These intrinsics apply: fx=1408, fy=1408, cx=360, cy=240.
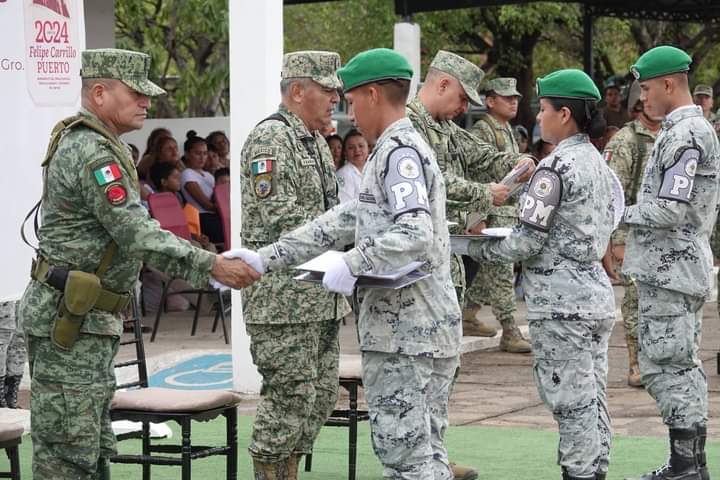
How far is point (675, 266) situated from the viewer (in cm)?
677

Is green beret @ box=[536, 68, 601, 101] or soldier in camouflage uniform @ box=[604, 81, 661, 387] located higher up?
green beret @ box=[536, 68, 601, 101]

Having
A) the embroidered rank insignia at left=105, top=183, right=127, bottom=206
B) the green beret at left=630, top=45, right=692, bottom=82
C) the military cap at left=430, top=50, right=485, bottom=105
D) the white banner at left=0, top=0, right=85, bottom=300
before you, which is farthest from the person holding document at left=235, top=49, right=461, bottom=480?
the white banner at left=0, top=0, right=85, bottom=300

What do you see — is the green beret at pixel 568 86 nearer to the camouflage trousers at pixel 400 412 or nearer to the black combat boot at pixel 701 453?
the camouflage trousers at pixel 400 412

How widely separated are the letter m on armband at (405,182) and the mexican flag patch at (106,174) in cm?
103

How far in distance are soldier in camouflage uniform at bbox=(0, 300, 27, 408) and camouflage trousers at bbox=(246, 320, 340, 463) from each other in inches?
94.4

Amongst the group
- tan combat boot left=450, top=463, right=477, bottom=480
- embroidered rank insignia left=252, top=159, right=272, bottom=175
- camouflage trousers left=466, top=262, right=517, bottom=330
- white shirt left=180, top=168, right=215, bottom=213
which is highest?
embroidered rank insignia left=252, top=159, right=272, bottom=175

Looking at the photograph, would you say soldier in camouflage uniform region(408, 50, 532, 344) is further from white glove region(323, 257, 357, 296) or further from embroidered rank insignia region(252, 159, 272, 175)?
white glove region(323, 257, 357, 296)

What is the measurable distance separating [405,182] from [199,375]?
19.1 ft

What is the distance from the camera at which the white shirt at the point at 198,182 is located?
44.8ft

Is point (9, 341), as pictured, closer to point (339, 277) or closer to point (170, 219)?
point (339, 277)

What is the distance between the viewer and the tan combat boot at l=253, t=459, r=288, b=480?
20.6 feet

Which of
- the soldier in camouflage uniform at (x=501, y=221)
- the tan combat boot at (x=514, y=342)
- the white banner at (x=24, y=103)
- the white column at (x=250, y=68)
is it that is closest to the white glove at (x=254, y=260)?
the white banner at (x=24, y=103)

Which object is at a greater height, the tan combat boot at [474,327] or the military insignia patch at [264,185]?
the military insignia patch at [264,185]

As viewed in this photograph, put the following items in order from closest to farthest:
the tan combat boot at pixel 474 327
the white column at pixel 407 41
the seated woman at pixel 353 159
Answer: the tan combat boot at pixel 474 327 < the seated woman at pixel 353 159 < the white column at pixel 407 41
